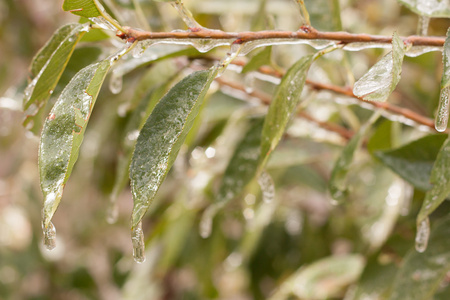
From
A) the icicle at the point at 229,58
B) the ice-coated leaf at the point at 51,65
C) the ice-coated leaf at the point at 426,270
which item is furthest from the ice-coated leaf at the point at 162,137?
the ice-coated leaf at the point at 426,270

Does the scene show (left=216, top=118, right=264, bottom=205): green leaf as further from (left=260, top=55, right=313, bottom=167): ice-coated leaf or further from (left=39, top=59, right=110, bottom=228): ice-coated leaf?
(left=39, top=59, right=110, bottom=228): ice-coated leaf

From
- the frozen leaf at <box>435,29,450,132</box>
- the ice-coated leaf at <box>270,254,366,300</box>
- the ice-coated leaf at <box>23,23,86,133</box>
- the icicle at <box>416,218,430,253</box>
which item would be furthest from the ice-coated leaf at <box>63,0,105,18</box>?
the ice-coated leaf at <box>270,254,366,300</box>

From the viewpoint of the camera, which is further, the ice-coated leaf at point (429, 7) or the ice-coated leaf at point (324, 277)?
the ice-coated leaf at point (324, 277)

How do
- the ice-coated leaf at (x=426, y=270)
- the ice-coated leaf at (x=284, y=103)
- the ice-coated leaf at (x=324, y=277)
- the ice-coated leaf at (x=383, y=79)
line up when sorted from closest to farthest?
the ice-coated leaf at (x=383, y=79)
the ice-coated leaf at (x=284, y=103)
the ice-coated leaf at (x=426, y=270)
the ice-coated leaf at (x=324, y=277)

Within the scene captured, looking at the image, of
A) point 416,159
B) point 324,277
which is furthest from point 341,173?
point 324,277

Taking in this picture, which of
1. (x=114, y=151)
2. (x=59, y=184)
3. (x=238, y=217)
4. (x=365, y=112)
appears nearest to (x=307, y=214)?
(x=238, y=217)

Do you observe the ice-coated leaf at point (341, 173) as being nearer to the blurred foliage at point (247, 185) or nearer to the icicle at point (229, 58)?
the blurred foliage at point (247, 185)

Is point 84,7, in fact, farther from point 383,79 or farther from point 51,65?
point 383,79
